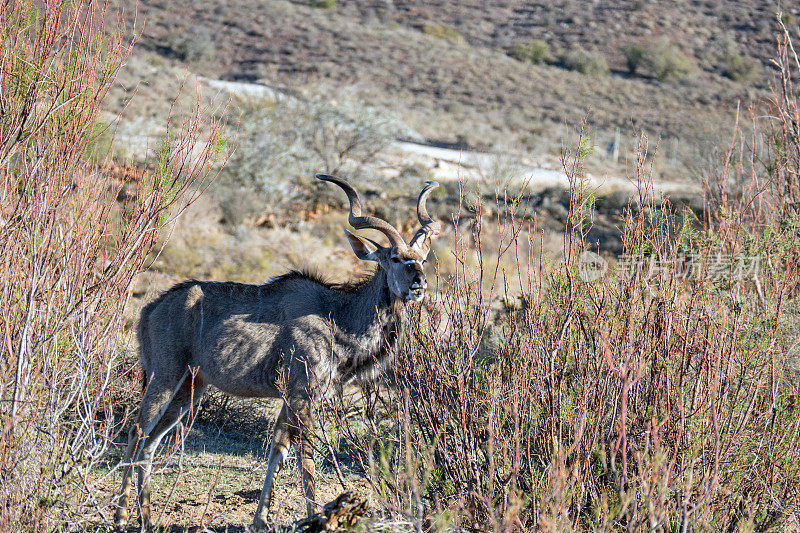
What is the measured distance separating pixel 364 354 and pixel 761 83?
40707 millimetres

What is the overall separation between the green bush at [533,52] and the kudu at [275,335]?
39937 mm

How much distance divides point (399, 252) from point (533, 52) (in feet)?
135

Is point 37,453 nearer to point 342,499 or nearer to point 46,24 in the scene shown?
point 342,499

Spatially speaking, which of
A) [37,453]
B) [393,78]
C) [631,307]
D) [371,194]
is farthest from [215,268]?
[393,78]

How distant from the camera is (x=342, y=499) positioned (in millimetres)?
3682

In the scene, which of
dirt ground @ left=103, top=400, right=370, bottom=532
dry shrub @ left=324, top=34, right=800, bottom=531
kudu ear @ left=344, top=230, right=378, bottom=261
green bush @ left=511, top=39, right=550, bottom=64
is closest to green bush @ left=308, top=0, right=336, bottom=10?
green bush @ left=511, top=39, right=550, bottom=64

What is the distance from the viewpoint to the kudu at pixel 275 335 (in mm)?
5309

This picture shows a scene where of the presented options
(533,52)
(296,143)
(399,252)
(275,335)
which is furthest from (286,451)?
(533,52)

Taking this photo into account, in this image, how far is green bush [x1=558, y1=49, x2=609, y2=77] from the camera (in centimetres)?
4162

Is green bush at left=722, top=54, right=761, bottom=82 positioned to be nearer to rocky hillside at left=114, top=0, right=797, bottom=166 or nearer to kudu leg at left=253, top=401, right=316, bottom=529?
rocky hillside at left=114, top=0, right=797, bottom=166

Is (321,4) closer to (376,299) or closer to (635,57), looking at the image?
(635,57)

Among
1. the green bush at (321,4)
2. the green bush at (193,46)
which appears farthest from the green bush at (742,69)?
the green bush at (193,46)

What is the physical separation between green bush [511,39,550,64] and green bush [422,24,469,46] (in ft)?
11.3

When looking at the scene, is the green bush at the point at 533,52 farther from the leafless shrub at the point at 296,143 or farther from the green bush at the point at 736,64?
the leafless shrub at the point at 296,143
